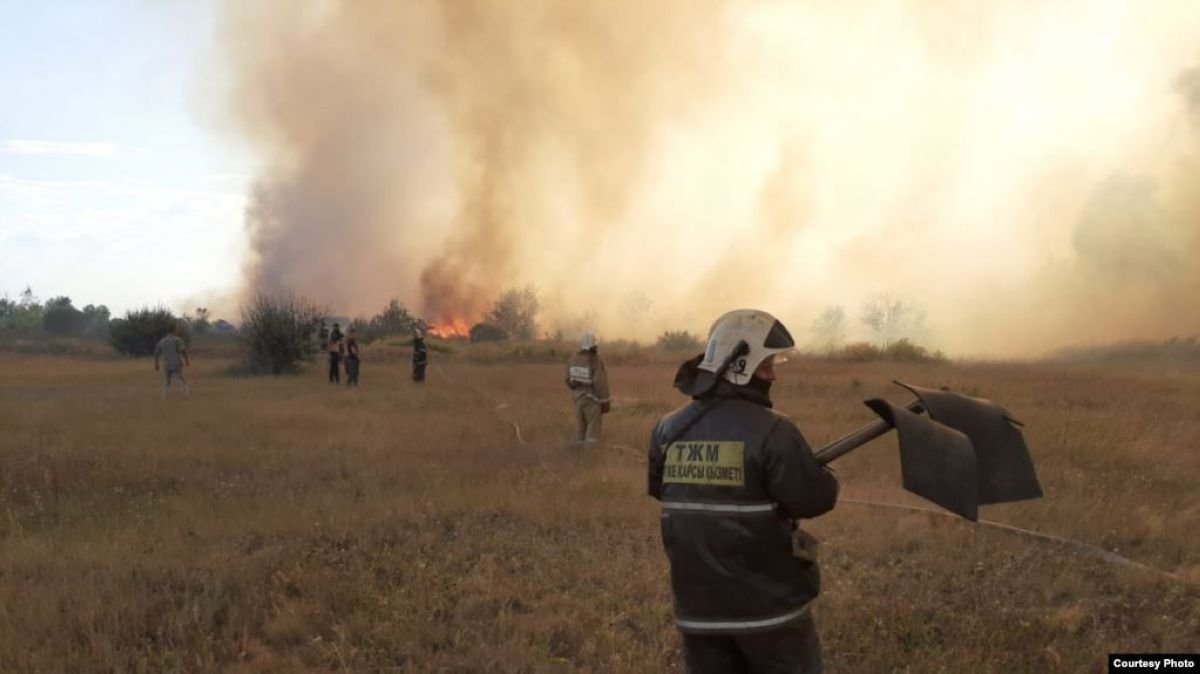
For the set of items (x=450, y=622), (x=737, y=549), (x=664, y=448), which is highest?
A: (x=664, y=448)

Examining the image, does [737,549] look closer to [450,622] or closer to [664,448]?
[664,448]

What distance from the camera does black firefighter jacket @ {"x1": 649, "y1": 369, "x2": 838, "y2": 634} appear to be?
9.99 ft

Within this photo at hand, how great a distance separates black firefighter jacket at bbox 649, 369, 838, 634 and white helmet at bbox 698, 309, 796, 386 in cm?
7

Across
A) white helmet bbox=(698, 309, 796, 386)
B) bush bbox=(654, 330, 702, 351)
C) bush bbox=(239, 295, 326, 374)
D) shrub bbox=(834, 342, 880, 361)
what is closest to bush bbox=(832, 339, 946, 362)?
shrub bbox=(834, 342, 880, 361)

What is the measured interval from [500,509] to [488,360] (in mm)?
34207

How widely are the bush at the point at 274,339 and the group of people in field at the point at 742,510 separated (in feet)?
103

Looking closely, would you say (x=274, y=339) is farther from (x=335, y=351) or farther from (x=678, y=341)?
(x=678, y=341)

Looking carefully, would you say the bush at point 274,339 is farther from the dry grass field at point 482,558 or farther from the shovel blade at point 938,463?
the shovel blade at point 938,463

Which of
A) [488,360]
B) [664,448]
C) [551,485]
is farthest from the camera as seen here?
[488,360]

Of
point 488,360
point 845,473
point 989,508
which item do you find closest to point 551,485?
point 845,473

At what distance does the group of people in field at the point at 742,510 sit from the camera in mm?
3062

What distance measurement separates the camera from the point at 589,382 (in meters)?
12.4

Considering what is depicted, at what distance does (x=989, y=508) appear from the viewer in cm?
861

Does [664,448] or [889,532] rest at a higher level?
[664,448]
